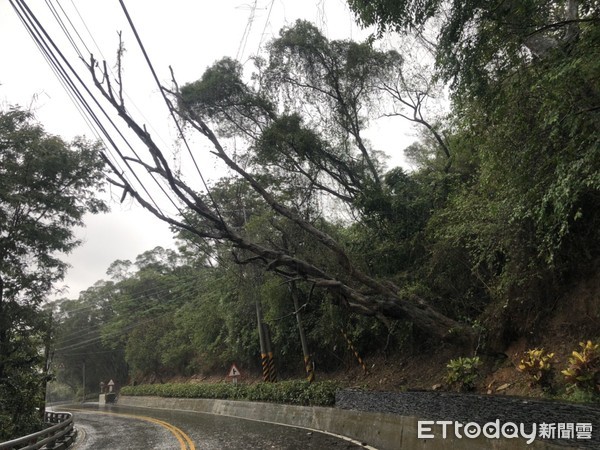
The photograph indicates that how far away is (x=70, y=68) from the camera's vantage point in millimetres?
6539

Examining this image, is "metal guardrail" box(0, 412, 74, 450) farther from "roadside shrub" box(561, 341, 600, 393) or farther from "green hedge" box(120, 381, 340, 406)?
"roadside shrub" box(561, 341, 600, 393)

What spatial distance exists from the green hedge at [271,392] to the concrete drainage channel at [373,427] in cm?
42

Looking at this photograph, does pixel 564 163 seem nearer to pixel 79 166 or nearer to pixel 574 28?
pixel 574 28

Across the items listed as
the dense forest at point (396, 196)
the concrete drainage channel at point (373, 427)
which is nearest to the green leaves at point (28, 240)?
the dense forest at point (396, 196)

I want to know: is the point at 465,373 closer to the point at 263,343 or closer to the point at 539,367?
the point at 539,367

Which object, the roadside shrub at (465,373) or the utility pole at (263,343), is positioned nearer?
the roadside shrub at (465,373)

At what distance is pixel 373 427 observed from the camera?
955 centimetres

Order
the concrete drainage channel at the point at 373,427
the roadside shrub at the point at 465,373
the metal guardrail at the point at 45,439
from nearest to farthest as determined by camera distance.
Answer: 1. the concrete drainage channel at the point at 373,427
2. the metal guardrail at the point at 45,439
3. the roadside shrub at the point at 465,373

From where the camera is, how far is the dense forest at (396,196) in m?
7.54

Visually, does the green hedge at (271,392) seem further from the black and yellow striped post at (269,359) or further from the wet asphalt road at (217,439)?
the wet asphalt road at (217,439)

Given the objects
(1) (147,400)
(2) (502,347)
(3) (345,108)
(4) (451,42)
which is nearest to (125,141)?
(4) (451,42)

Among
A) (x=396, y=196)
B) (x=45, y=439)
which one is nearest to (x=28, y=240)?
(x=45, y=439)

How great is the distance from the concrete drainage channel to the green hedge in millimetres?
417

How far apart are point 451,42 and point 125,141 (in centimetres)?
673
